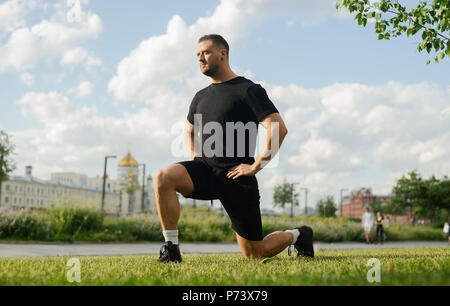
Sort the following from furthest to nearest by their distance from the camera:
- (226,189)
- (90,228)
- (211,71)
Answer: (90,228) < (211,71) < (226,189)

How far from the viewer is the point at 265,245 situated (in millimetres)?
5008

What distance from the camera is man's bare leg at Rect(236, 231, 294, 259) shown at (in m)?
4.89

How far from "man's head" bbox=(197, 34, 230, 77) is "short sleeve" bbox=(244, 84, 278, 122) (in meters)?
0.45

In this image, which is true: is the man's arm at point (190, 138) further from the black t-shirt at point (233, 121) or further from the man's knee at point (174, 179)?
the man's knee at point (174, 179)

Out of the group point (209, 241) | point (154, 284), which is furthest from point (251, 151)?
point (209, 241)

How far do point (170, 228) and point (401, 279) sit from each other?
246 cm

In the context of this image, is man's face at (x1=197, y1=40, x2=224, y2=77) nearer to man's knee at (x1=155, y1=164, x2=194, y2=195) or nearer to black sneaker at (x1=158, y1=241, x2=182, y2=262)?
man's knee at (x1=155, y1=164, x2=194, y2=195)

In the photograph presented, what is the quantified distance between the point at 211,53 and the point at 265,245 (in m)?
2.21

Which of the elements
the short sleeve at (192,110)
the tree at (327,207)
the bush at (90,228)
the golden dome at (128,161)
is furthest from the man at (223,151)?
the golden dome at (128,161)

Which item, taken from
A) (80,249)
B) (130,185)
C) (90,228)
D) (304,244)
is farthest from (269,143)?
(130,185)

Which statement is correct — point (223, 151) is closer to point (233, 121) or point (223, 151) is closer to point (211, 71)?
point (233, 121)

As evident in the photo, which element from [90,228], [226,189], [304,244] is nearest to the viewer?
[226,189]
